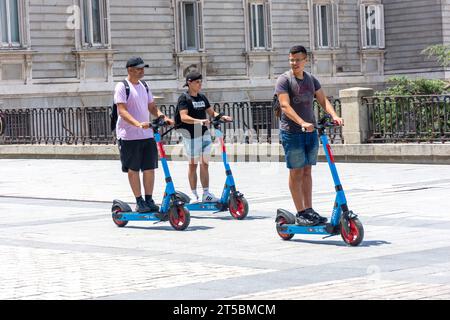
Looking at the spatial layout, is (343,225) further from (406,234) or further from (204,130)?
(204,130)

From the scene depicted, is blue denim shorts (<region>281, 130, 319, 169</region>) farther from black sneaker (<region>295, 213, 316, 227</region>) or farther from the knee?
black sneaker (<region>295, 213, 316, 227</region>)

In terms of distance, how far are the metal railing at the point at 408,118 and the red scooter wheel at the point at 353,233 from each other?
10.9 meters

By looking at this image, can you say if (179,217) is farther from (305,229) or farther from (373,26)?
(373,26)

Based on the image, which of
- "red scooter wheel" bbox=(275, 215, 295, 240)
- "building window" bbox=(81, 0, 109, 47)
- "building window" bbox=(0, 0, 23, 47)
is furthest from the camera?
"building window" bbox=(81, 0, 109, 47)

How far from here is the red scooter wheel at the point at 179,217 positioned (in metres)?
13.2

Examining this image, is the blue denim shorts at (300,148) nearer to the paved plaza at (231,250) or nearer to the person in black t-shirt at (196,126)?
the paved plaza at (231,250)

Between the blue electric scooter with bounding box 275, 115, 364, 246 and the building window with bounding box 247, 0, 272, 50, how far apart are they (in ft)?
115

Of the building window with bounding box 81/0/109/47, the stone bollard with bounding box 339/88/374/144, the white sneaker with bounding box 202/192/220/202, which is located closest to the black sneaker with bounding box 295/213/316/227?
the white sneaker with bounding box 202/192/220/202

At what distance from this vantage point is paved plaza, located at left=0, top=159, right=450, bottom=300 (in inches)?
355

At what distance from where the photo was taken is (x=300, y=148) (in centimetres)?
1184

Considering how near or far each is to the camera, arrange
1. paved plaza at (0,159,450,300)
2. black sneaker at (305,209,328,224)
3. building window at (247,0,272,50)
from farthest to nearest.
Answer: building window at (247,0,272,50), black sneaker at (305,209,328,224), paved plaza at (0,159,450,300)

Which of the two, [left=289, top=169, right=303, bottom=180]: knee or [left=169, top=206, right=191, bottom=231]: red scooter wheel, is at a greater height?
[left=289, top=169, right=303, bottom=180]: knee

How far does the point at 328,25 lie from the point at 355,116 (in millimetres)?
25814

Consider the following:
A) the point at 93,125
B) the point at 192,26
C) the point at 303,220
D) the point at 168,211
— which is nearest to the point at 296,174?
the point at 303,220
